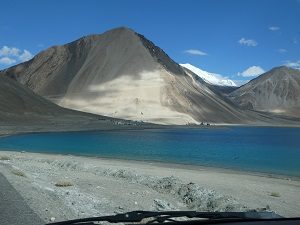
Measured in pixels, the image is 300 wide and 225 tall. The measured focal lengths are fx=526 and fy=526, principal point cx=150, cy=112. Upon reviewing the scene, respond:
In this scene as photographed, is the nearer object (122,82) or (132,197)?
(132,197)

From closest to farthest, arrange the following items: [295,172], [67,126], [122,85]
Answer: [295,172]
[67,126]
[122,85]

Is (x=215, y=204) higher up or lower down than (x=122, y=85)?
lower down

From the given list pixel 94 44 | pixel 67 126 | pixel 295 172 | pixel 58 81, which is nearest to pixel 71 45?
pixel 94 44

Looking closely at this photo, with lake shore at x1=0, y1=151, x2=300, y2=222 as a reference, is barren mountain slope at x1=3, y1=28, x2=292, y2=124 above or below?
above

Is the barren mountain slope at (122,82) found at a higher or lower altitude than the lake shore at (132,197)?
higher

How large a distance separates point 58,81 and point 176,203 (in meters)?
163

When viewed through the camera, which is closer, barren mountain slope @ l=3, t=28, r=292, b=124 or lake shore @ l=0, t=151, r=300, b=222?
lake shore @ l=0, t=151, r=300, b=222

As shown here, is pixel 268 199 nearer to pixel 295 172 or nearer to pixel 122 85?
pixel 295 172

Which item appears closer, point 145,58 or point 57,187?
point 57,187

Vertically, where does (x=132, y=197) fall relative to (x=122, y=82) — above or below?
below

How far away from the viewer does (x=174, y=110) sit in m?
150

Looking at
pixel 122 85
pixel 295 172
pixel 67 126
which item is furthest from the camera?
pixel 122 85

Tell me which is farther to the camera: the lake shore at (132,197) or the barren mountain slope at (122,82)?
the barren mountain slope at (122,82)

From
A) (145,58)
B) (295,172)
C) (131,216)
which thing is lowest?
(295,172)
